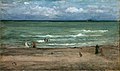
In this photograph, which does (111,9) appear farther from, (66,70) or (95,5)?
(66,70)

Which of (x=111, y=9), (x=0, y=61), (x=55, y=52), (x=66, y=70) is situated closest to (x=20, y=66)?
(x=0, y=61)

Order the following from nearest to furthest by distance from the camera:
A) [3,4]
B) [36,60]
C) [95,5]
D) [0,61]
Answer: [3,4] < [95,5] < [0,61] < [36,60]

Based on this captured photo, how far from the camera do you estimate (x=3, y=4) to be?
6.05 meters

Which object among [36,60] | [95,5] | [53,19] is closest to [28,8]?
[53,19]

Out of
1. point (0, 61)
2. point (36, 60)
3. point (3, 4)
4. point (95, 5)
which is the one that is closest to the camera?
point (3, 4)

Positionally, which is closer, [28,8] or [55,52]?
[28,8]

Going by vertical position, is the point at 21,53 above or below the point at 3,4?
below

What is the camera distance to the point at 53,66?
7.13 m

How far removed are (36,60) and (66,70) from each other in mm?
1039

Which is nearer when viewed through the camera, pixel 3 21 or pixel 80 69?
pixel 3 21

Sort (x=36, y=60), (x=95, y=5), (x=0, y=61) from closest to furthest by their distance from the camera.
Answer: (x=95, y=5) < (x=0, y=61) < (x=36, y=60)

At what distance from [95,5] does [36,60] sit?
1977mm

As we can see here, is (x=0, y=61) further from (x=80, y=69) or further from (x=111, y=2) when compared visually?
(x=111, y=2)

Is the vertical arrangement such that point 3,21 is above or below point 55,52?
above
